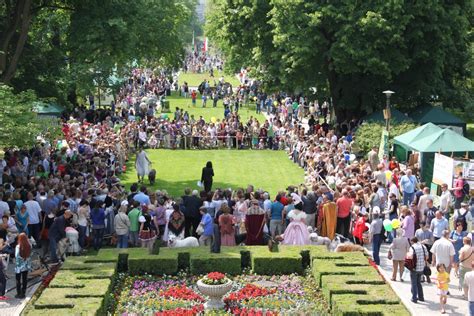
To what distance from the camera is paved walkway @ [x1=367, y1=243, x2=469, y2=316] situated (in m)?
14.8

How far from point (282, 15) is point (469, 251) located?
65.1ft

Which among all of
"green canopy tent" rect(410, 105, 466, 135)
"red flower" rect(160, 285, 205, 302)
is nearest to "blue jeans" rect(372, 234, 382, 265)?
"red flower" rect(160, 285, 205, 302)

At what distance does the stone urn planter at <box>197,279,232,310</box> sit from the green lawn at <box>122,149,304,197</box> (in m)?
10.6

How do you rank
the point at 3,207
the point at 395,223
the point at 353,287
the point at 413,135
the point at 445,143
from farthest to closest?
the point at 413,135 < the point at 445,143 < the point at 3,207 < the point at 395,223 < the point at 353,287

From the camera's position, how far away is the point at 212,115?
4684 cm

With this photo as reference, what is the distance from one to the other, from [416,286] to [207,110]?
35.2 meters

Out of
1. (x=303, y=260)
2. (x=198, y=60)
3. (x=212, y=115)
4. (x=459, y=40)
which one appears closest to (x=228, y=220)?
(x=303, y=260)

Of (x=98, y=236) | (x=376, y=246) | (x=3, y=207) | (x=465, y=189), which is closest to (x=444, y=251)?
(x=376, y=246)

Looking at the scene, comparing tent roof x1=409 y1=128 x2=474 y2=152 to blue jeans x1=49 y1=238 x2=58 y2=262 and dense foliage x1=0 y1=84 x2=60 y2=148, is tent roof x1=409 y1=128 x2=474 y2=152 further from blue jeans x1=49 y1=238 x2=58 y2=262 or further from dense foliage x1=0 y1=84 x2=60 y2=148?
blue jeans x1=49 y1=238 x2=58 y2=262

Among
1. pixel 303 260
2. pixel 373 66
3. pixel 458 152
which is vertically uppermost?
pixel 373 66

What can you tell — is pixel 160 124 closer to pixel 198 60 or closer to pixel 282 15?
pixel 282 15

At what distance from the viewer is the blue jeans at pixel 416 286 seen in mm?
15148

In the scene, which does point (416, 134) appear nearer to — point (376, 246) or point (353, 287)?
point (376, 246)

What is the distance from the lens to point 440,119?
32.2 meters
